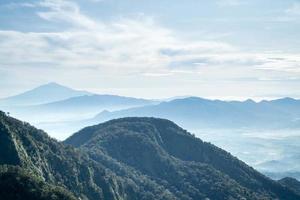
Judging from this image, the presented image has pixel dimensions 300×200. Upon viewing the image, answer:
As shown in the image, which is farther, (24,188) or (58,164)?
(58,164)

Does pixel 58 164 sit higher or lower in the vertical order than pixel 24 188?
lower

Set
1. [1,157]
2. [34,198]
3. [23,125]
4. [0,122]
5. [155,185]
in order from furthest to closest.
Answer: [155,185]
[23,125]
[0,122]
[1,157]
[34,198]

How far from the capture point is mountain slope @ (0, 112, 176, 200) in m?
135

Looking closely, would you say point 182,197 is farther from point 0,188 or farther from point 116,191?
point 0,188

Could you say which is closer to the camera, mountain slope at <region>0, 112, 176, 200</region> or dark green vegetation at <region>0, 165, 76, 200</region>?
dark green vegetation at <region>0, 165, 76, 200</region>

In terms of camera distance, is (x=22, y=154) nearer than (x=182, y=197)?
Yes

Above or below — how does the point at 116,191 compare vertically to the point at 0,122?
below

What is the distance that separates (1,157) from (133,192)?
6481cm

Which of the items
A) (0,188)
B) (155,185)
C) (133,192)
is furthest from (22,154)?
(155,185)

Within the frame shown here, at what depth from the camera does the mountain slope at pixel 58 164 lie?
13525 cm

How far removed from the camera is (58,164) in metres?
156

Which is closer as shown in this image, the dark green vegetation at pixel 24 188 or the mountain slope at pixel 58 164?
the dark green vegetation at pixel 24 188

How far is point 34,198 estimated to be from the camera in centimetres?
9719

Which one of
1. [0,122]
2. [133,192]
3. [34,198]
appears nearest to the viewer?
[34,198]
